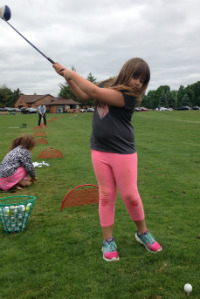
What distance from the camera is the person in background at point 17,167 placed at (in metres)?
5.84

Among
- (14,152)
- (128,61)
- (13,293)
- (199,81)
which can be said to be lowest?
(13,293)

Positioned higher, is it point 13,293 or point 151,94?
point 151,94

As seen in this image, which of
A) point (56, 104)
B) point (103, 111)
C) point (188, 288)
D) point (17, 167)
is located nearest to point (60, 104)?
point (56, 104)

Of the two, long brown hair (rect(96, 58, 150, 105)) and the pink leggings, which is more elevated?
long brown hair (rect(96, 58, 150, 105))

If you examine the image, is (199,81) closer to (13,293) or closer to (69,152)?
(69,152)

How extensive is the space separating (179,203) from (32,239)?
2518 millimetres

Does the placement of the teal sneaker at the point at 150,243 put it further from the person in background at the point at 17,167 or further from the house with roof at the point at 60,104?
the house with roof at the point at 60,104

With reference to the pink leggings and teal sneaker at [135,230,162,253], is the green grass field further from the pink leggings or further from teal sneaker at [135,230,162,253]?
the pink leggings

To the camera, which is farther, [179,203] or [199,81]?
[199,81]

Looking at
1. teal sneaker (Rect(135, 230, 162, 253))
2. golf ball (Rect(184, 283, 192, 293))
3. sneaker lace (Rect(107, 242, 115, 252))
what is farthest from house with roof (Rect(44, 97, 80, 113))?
golf ball (Rect(184, 283, 192, 293))

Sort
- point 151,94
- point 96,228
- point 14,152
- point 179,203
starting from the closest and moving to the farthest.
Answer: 1. point 96,228
2. point 179,203
3. point 14,152
4. point 151,94

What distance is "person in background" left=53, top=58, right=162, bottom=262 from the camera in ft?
9.28

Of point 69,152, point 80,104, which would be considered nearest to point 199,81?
point 80,104

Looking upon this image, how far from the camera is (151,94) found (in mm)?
133125
